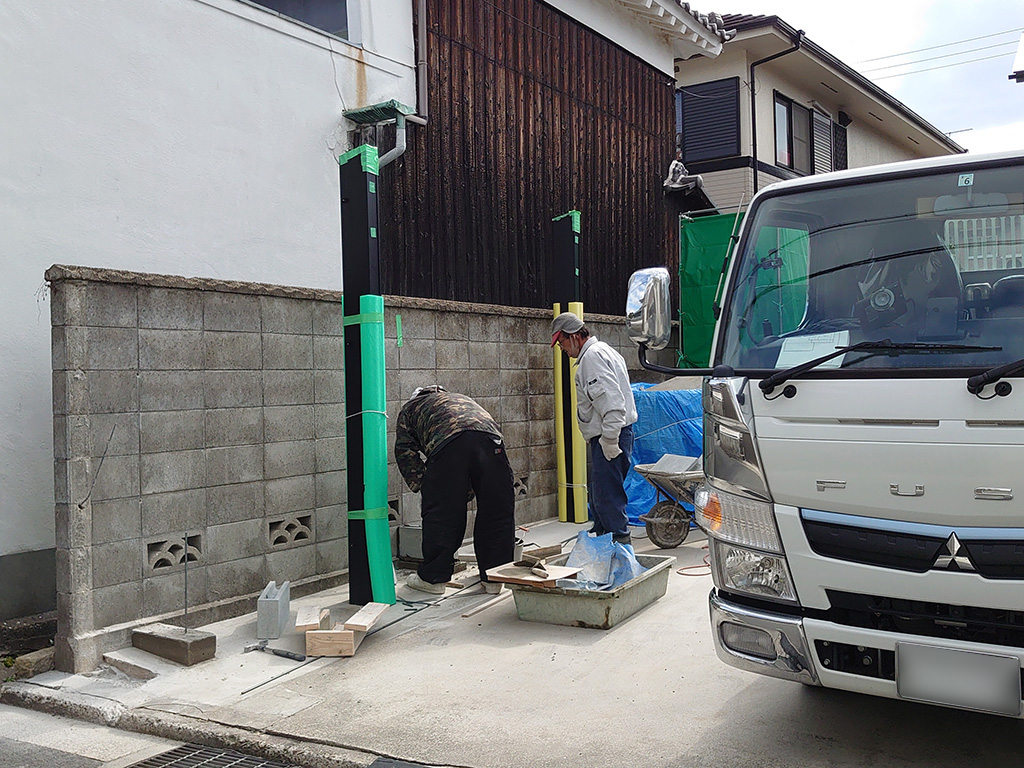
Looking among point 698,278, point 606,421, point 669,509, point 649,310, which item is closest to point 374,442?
point 606,421

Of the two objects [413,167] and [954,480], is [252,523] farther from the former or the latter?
[954,480]

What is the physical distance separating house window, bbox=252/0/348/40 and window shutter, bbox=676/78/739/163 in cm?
912

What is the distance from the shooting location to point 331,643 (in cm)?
526

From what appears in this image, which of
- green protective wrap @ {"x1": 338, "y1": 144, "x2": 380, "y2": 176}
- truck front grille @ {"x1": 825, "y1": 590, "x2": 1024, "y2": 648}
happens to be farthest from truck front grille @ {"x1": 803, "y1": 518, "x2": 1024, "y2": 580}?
green protective wrap @ {"x1": 338, "y1": 144, "x2": 380, "y2": 176}

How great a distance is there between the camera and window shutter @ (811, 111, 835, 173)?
17984 mm

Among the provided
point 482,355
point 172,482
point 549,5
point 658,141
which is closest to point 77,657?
point 172,482

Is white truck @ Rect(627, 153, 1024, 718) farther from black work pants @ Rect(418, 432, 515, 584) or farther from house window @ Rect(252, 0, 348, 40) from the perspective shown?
house window @ Rect(252, 0, 348, 40)

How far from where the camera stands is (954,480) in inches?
121

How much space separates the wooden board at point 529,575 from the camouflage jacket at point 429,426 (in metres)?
0.97

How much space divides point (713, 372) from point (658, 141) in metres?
9.42

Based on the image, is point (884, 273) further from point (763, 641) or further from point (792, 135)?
point (792, 135)

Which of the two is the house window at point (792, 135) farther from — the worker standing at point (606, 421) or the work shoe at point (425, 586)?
the work shoe at point (425, 586)

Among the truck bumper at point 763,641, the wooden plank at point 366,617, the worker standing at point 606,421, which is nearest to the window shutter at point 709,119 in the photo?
the worker standing at point 606,421

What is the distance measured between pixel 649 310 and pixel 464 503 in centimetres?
273
